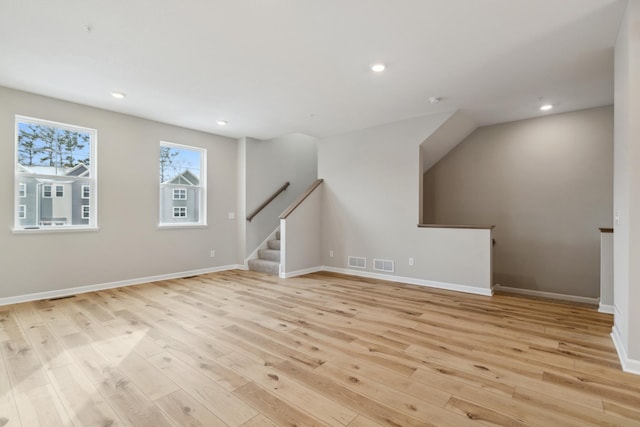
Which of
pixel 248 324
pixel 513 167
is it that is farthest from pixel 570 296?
pixel 248 324

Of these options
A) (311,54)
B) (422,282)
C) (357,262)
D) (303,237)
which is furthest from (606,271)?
(303,237)

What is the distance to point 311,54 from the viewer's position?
9.74 ft

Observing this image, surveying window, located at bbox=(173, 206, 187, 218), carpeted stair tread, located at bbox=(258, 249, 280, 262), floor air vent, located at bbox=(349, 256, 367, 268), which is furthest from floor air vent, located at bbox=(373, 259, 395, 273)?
window, located at bbox=(173, 206, 187, 218)

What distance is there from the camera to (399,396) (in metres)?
1.86

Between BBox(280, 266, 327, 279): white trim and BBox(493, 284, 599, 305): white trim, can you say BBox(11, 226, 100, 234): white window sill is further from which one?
BBox(493, 284, 599, 305): white trim

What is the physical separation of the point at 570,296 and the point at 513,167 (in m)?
2.27

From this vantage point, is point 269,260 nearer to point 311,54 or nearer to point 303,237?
point 303,237

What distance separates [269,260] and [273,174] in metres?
1.93

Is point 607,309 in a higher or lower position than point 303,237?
lower

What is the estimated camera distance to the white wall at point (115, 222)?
12.4 ft

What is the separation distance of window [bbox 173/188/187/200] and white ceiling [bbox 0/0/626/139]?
142 centimetres

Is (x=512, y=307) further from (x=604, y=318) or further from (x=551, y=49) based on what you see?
(x=551, y=49)

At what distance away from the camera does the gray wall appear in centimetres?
459

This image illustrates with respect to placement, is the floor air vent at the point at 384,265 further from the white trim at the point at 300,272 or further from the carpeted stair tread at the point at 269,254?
the carpeted stair tread at the point at 269,254
